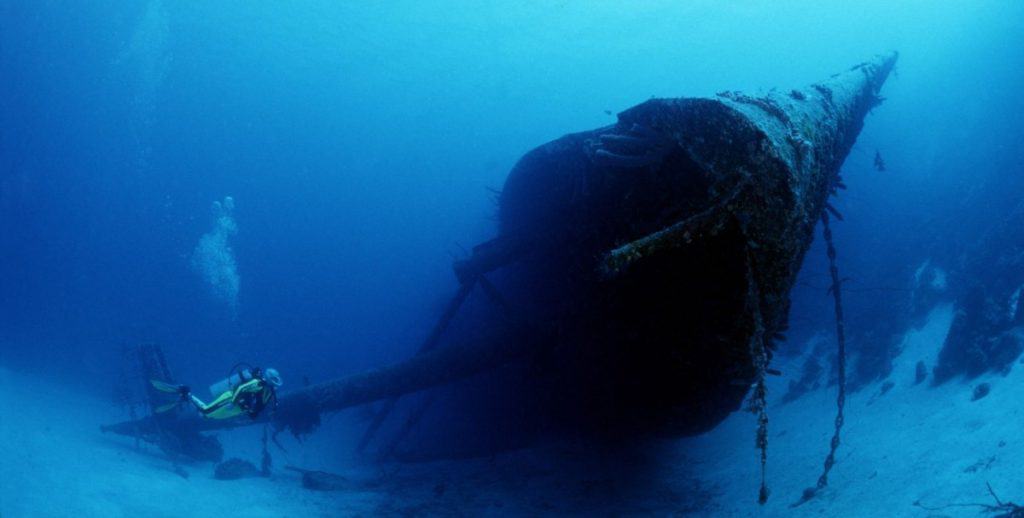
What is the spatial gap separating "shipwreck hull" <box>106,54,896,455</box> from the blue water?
25.2 ft

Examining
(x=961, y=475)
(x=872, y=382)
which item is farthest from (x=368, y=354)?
(x=961, y=475)

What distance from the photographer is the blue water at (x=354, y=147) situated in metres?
21.7

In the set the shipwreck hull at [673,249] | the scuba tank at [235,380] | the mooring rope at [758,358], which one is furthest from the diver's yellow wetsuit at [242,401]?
the mooring rope at [758,358]

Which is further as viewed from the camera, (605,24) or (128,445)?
(605,24)

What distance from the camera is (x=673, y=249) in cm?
297

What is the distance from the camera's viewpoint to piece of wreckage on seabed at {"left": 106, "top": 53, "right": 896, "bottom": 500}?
2.62 meters

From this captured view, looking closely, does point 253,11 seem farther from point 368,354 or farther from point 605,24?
point 368,354

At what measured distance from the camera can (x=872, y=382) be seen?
938cm

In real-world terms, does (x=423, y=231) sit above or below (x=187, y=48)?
below

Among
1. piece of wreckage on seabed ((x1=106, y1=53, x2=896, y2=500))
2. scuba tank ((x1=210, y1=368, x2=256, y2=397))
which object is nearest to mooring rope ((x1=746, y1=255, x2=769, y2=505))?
piece of wreckage on seabed ((x1=106, y1=53, x2=896, y2=500))

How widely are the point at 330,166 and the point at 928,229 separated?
11605 centimetres

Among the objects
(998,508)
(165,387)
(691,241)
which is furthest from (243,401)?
(998,508)

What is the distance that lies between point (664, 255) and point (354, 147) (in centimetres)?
13095

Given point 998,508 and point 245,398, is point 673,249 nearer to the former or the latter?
point 998,508
